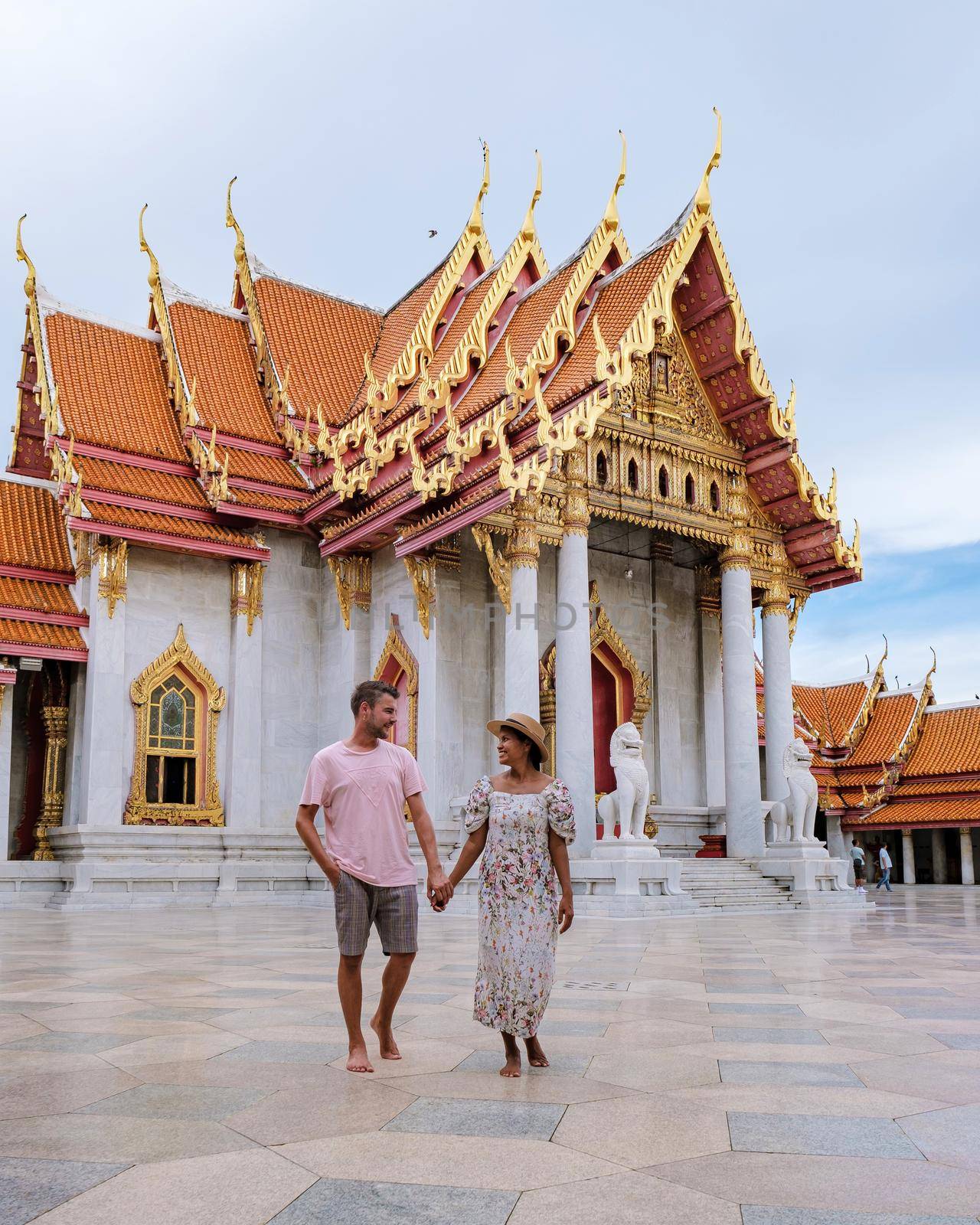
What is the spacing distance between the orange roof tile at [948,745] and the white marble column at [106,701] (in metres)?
20.3

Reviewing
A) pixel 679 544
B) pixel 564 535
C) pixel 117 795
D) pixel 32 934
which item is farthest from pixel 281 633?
pixel 32 934

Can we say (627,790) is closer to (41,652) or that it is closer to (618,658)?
(618,658)

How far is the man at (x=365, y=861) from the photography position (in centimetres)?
448

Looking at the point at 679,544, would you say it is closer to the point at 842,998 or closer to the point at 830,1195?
the point at 842,998

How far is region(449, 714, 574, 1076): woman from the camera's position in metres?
4.41

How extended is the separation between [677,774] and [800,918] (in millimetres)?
5559

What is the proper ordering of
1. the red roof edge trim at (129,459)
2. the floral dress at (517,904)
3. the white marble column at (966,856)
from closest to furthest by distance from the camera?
the floral dress at (517,904)
the red roof edge trim at (129,459)
the white marble column at (966,856)

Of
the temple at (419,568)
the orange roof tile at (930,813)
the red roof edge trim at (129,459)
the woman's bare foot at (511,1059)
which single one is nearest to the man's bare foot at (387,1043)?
the woman's bare foot at (511,1059)

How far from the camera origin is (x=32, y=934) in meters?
10.9

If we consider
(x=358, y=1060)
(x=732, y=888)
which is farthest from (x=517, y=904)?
(x=732, y=888)

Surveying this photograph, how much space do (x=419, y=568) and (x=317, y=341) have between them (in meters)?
7.22

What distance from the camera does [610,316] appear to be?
16.6 metres

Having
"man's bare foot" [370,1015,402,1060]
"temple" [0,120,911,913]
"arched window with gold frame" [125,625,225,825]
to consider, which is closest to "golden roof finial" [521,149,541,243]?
"temple" [0,120,911,913]

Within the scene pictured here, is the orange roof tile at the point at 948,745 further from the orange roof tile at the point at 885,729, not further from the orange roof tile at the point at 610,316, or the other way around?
the orange roof tile at the point at 610,316
